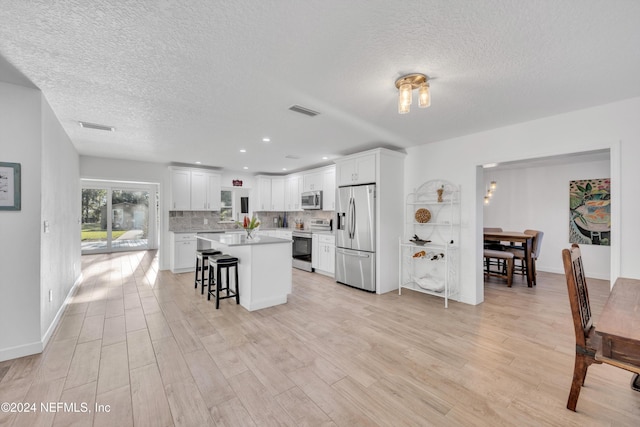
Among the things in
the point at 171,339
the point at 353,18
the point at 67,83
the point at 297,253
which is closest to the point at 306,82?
the point at 353,18

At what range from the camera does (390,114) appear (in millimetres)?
3105

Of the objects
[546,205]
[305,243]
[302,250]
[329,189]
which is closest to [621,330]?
[329,189]

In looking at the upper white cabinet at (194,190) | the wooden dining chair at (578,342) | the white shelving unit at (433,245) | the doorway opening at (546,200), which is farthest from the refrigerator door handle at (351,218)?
the upper white cabinet at (194,190)

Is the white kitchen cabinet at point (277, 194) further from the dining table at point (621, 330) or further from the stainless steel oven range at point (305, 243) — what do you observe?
the dining table at point (621, 330)

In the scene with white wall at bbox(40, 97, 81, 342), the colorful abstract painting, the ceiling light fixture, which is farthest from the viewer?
the colorful abstract painting

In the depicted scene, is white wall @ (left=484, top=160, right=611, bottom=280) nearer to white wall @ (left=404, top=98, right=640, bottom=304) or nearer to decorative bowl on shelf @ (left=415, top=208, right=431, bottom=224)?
white wall @ (left=404, top=98, right=640, bottom=304)

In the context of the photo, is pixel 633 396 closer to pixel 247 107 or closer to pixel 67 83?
pixel 247 107

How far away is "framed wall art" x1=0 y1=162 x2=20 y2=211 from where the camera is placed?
7.79ft

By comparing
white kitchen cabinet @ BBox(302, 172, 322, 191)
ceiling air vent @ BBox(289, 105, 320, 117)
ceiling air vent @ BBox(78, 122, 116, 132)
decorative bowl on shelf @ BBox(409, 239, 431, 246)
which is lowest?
decorative bowl on shelf @ BBox(409, 239, 431, 246)

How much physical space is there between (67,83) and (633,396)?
5.30 metres

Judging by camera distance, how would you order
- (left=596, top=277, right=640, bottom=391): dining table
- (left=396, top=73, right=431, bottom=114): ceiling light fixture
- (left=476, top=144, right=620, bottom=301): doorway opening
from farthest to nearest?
(left=476, top=144, right=620, bottom=301): doorway opening, (left=396, top=73, right=431, bottom=114): ceiling light fixture, (left=596, top=277, right=640, bottom=391): dining table

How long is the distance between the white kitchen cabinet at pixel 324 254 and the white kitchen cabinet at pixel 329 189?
28.1 inches

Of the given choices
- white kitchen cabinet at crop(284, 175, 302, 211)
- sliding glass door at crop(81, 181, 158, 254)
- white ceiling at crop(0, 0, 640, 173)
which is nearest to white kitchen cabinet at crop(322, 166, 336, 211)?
white kitchen cabinet at crop(284, 175, 302, 211)

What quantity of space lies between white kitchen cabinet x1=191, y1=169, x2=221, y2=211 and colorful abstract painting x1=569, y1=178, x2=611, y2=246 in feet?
26.6
